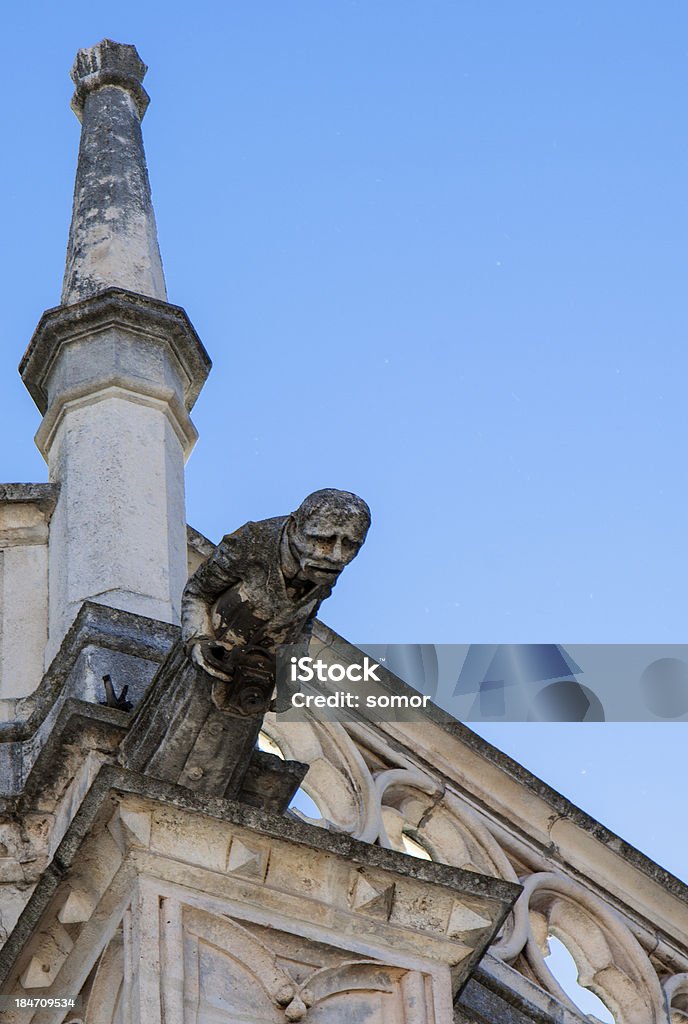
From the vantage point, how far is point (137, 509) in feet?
31.4

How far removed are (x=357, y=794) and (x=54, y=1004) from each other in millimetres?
2314

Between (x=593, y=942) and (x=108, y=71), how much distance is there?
4.10 m

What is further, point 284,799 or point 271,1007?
point 284,799

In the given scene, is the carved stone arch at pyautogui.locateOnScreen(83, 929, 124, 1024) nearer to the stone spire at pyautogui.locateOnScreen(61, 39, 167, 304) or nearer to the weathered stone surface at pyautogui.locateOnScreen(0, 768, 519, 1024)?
the weathered stone surface at pyautogui.locateOnScreen(0, 768, 519, 1024)

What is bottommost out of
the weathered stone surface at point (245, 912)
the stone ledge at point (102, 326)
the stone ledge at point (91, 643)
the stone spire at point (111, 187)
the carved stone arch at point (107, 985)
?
the carved stone arch at point (107, 985)

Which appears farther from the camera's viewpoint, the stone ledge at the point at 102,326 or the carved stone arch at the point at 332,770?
the stone ledge at the point at 102,326

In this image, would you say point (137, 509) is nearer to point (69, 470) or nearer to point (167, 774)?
point (69, 470)

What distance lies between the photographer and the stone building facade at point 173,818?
7.32 meters

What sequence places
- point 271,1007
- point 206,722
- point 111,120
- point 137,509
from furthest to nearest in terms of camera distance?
1. point 111,120
2. point 137,509
3. point 206,722
4. point 271,1007

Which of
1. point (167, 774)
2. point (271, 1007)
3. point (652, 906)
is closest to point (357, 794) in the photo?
point (652, 906)

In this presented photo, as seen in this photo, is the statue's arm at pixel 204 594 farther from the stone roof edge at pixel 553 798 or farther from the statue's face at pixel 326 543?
the stone roof edge at pixel 553 798

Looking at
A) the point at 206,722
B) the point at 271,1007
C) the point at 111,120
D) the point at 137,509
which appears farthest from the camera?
the point at 111,120

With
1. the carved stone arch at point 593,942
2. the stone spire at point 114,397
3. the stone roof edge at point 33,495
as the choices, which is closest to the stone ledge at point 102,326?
the stone spire at point 114,397

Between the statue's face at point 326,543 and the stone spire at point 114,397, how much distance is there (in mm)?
2082
